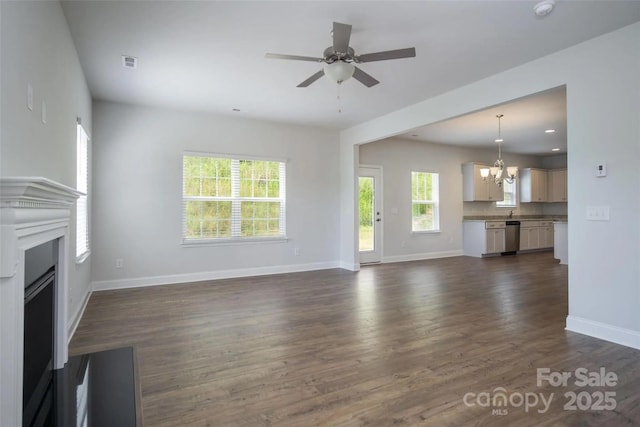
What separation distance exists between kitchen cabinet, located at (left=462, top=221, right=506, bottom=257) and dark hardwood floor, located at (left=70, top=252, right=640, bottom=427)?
3.27 meters

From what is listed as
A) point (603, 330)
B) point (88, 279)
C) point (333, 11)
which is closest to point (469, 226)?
point (603, 330)

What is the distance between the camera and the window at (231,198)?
560 cm

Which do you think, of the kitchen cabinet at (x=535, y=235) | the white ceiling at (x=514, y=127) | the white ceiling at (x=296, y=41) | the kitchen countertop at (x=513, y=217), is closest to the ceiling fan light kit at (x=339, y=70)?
the white ceiling at (x=296, y=41)

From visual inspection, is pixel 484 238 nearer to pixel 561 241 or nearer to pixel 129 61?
pixel 561 241

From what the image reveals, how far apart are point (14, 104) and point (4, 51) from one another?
260 millimetres

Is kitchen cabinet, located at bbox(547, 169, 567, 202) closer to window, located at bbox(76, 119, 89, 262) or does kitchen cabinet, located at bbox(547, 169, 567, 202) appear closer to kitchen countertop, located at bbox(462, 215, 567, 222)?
kitchen countertop, located at bbox(462, 215, 567, 222)

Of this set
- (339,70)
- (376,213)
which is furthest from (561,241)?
(339,70)

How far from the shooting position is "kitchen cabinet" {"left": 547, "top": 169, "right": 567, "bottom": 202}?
31.8ft

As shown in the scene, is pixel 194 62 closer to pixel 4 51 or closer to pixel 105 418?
pixel 4 51

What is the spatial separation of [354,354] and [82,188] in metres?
3.68

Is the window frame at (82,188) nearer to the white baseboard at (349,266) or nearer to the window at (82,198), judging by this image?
the window at (82,198)

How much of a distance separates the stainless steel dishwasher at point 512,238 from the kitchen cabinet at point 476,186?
0.81 meters

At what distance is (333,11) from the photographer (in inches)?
107

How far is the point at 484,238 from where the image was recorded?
8.23 meters
